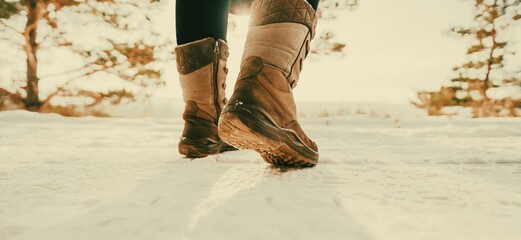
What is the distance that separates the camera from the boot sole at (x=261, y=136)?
0.68 metres

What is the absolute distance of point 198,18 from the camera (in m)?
1.05

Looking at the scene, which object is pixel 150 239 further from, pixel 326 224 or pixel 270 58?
pixel 270 58

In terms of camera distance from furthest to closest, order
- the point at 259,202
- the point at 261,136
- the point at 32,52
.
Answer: the point at 32,52
the point at 261,136
the point at 259,202

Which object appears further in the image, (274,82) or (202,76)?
(202,76)

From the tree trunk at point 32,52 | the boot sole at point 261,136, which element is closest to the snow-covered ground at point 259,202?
the boot sole at point 261,136

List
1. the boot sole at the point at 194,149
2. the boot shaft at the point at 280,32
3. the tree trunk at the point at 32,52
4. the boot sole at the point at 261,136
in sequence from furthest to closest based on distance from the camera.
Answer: the tree trunk at the point at 32,52 → the boot sole at the point at 194,149 → the boot shaft at the point at 280,32 → the boot sole at the point at 261,136

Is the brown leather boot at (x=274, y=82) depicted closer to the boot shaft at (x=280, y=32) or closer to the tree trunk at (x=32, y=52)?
the boot shaft at (x=280, y=32)

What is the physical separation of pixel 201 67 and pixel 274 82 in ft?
1.24

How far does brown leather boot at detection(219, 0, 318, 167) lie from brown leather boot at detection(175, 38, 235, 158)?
27cm

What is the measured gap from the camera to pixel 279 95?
0.79 m

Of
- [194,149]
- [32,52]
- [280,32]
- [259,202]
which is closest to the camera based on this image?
[259,202]

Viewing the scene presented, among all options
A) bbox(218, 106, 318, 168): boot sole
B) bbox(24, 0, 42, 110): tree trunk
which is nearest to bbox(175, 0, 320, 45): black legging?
bbox(218, 106, 318, 168): boot sole

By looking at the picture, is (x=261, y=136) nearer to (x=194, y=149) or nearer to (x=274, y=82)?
(x=274, y=82)

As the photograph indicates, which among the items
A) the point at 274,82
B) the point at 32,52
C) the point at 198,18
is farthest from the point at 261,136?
the point at 32,52
